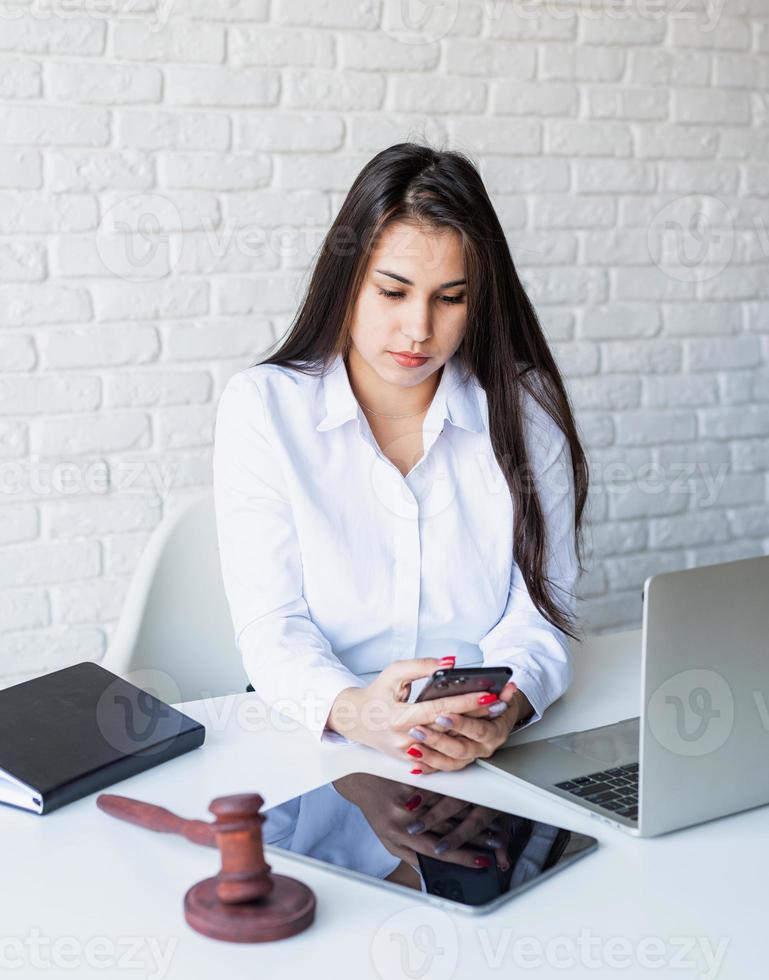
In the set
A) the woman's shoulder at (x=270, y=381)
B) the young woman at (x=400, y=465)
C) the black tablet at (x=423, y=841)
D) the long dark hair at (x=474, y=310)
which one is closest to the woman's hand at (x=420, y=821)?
the black tablet at (x=423, y=841)

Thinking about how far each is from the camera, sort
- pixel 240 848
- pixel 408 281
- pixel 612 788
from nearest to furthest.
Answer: pixel 240 848 < pixel 612 788 < pixel 408 281

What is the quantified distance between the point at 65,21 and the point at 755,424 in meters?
1.79

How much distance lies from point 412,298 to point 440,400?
187mm

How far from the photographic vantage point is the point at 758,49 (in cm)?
273

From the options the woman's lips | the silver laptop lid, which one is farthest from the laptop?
the woman's lips

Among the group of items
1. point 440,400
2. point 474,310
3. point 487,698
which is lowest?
point 487,698

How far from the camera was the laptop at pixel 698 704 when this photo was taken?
0.94 metres

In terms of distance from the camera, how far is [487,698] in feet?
3.91

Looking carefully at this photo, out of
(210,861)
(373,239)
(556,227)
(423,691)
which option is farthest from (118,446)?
(210,861)

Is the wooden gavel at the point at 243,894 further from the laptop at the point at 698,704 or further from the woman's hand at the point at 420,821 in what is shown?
the laptop at the point at 698,704

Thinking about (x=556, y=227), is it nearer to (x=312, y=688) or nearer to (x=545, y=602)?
(x=545, y=602)

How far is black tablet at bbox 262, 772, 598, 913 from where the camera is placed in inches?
36.0

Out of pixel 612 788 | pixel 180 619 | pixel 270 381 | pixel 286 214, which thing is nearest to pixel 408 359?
pixel 270 381

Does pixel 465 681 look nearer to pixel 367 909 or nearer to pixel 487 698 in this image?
pixel 487 698
